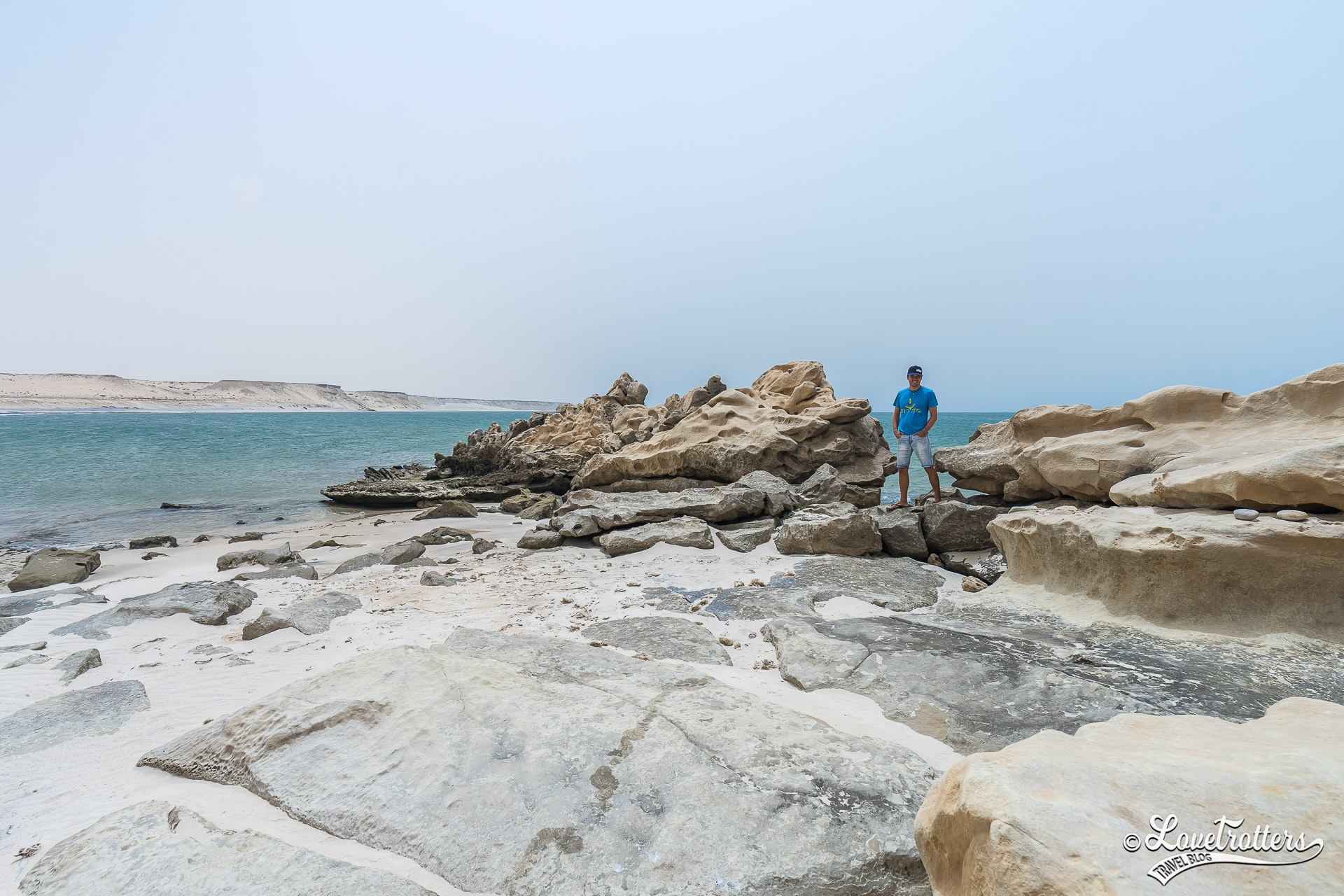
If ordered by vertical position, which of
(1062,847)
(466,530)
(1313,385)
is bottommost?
(466,530)

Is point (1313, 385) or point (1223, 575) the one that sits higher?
point (1313, 385)

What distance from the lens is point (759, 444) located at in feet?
32.9

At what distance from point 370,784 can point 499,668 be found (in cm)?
82

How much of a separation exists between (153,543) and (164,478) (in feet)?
40.0

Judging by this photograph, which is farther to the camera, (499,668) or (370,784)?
(499,668)

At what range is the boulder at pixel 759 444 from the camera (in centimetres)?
1011

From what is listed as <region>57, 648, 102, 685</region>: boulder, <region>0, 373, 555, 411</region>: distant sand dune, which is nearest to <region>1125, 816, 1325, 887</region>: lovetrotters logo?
<region>57, 648, 102, 685</region>: boulder

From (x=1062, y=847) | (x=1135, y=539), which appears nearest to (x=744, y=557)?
(x=1135, y=539)

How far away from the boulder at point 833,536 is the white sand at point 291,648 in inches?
10.4

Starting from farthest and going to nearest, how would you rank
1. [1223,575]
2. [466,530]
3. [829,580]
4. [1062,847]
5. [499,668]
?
[466,530] → [829,580] → [1223,575] → [499,668] → [1062,847]

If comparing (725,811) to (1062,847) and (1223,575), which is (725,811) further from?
(1223,575)

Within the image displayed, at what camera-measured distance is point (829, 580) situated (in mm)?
5074

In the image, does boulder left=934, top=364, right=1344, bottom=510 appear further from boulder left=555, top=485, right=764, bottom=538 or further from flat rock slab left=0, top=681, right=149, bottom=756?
flat rock slab left=0, top=681, right=149, bottom=756

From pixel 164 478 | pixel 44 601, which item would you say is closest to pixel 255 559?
pixel 44 601
